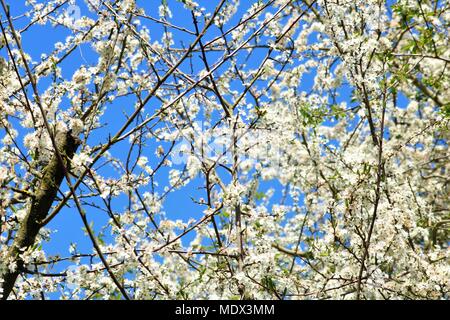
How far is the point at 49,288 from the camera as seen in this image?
4.23 meters

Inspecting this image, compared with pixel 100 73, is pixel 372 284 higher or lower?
lower

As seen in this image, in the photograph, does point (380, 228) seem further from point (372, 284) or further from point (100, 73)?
point (100, 73)

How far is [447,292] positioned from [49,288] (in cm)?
320

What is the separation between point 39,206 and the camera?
4.46 meters

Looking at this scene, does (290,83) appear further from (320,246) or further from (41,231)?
(41,231)

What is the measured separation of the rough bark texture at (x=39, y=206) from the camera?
167 inches

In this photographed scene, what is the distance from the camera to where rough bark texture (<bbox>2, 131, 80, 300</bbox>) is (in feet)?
13.9

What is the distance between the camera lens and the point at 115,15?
417cm

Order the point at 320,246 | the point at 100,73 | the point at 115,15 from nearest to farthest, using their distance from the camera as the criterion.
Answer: the point at 115,15 → the point at 100,73 → the point at 320,246
